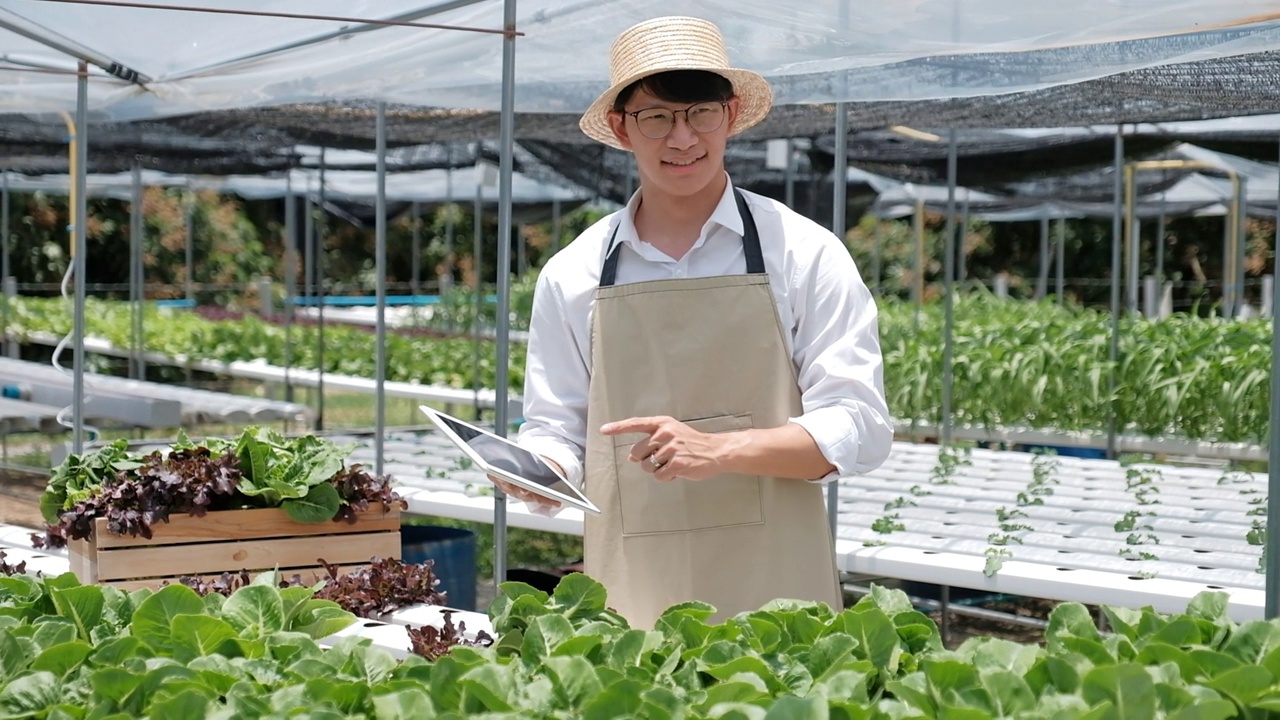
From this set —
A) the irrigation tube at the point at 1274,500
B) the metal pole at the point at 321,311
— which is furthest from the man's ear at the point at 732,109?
the metal pole at the point at 321,311

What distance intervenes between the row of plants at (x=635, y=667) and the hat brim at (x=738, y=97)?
0.87 meters

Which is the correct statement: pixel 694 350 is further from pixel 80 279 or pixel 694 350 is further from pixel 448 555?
pixel 80 279

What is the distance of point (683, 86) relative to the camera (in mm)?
2348

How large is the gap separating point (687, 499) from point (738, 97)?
0.71m

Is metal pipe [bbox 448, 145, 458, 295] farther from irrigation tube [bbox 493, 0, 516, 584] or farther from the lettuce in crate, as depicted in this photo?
irrigation tube [bbox 493, 0, 516, 584]

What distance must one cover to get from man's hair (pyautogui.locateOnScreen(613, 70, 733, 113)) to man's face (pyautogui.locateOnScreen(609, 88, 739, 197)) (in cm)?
1

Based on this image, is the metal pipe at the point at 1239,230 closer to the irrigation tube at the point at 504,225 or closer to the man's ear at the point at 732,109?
the irrigation tube at the point at 504,225

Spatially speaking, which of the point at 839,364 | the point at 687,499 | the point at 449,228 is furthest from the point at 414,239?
the point at 839,364

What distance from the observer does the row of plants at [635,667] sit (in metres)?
1.46

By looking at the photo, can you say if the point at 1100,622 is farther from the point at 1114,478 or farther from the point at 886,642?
the point at 886,642

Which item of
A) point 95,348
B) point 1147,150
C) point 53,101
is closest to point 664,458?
point 53,101

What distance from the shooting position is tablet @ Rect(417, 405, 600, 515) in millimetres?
2115

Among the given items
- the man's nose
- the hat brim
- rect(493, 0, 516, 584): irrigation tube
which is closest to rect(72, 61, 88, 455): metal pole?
rect(493, 0, 516, 584): irrigation tube

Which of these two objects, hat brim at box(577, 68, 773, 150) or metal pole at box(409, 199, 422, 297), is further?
metal pole at box(409, 199, 422, 297)
